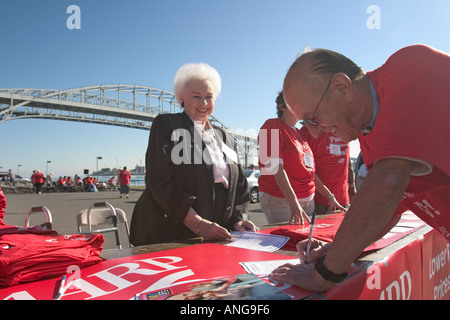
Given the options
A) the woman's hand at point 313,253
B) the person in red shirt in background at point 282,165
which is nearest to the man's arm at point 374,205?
the woman's hand at point 313,253

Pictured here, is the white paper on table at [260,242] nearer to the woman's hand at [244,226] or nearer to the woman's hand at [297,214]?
the woman's hand at [244,226]

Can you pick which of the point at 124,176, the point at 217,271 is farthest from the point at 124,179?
the point at 217,271

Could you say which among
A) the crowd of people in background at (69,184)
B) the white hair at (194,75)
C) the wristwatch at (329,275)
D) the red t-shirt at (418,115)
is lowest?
the crowd of people in background at (69,184)

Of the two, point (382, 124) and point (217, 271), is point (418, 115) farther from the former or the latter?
point (217, 271)

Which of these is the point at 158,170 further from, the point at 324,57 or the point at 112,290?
the point at 324,57

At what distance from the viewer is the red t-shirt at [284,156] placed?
2523 millimetres

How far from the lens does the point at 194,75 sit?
190 cm

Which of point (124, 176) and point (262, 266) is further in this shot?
point (124, 176)

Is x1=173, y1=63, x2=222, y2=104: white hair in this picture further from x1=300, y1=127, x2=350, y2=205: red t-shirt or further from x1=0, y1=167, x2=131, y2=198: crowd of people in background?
x1=0, y1=167, x2=131, y2=198: crowd of people in background

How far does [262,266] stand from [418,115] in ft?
2.42

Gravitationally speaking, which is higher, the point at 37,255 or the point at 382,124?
the point at 382,124

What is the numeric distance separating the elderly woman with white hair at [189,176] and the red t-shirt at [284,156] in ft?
1.97

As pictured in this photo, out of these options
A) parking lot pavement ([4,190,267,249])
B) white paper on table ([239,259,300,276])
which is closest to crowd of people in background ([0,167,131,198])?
parking lot pavement ([4,190,267,249])
